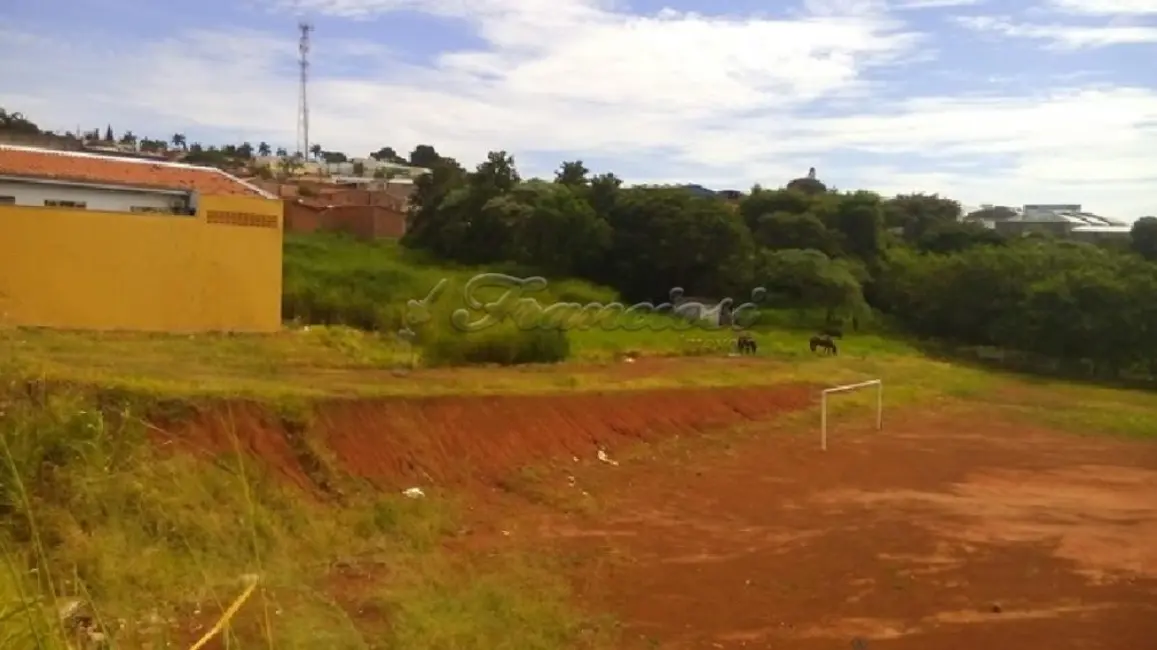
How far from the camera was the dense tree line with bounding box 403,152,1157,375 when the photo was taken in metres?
38.3

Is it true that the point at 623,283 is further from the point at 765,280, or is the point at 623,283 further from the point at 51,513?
the point at 51,513

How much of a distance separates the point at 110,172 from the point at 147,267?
153 inches

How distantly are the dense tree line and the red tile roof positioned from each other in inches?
595

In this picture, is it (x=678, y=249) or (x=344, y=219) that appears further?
(x=344, y=219)

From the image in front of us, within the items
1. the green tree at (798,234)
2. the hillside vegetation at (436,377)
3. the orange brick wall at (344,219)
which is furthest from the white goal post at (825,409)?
the orange brick wall at (344,219)

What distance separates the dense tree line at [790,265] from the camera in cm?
3831

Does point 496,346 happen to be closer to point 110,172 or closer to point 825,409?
point 825,409

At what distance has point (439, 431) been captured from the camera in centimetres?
1428

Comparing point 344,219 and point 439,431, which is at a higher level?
point 344,219

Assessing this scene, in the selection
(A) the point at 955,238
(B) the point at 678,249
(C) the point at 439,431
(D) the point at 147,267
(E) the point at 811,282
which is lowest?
(C) the point at 439,431

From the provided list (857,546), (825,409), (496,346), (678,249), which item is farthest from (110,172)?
(678,249)

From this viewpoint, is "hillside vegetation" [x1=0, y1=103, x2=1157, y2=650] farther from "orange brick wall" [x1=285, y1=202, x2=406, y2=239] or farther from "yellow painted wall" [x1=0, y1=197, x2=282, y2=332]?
"orange brick wall" [x1=285, y1=202, x2=406, y2=239]

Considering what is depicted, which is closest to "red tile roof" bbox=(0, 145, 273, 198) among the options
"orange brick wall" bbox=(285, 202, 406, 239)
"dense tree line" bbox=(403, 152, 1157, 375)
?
"dense tree line" bbox=(403, 152, 1157, 375)

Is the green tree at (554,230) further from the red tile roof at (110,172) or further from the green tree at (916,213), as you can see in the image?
the green tree at (916,213)
